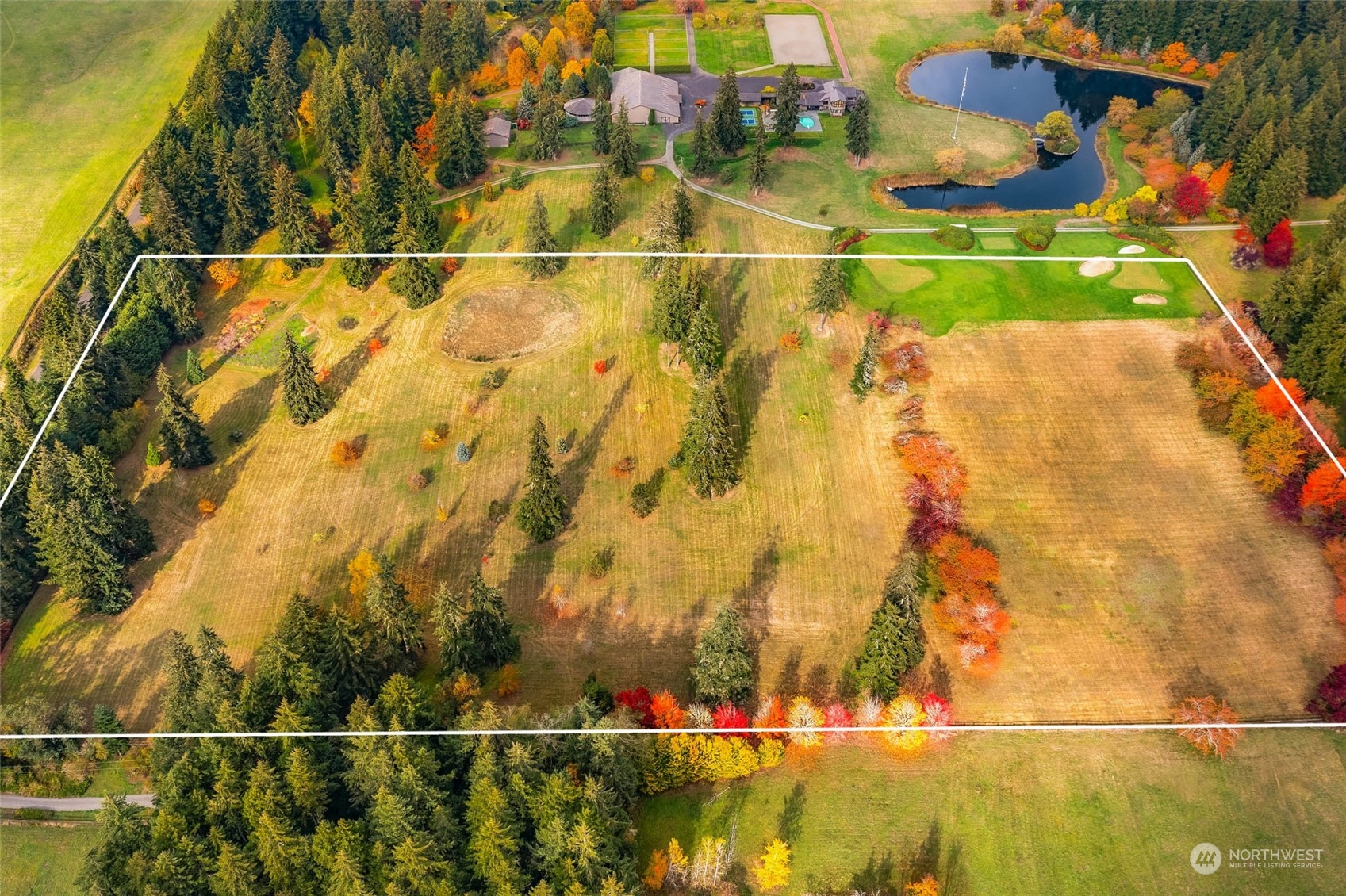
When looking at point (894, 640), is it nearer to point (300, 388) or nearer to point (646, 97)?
point (300, 388)

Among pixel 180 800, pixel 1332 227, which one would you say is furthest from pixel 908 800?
pixel 1332 227

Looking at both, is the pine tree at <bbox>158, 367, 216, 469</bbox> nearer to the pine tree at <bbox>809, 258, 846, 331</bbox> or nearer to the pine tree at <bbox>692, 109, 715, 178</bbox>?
the pine tree at <bbox>809, 258, 846, 331</bbox>

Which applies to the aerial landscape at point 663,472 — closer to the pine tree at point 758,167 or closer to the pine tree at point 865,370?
the pine tree at point 865,370

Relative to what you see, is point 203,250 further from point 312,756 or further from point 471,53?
point 312,756

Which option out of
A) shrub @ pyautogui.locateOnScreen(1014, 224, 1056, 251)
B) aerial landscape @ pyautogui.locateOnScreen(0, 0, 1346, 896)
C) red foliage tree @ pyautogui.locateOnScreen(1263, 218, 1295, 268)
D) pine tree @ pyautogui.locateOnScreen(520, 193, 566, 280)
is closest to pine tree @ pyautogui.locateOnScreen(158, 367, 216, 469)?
aerial landscape @ pyautogui.locateOnScreen(0, 0, 1346, 896)

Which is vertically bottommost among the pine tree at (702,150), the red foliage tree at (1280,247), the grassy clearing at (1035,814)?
the grassy clearing at (1035,814)

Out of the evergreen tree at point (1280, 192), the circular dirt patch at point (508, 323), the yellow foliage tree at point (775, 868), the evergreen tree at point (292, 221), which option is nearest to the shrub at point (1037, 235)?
the evergreen tree at point (1280, 192)

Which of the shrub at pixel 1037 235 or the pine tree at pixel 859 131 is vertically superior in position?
the pine tree at pixel 859 131
